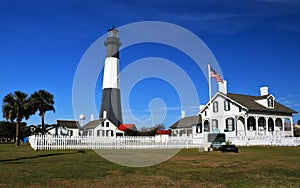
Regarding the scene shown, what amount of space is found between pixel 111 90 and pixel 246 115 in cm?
2512

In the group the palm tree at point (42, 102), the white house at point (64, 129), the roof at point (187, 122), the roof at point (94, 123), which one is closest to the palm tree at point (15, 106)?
the palm tree at point (42, 102)

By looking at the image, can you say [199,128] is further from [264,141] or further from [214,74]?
[214,74]

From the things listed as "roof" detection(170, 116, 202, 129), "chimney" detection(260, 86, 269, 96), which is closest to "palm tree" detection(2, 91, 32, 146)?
"roof" detection(170, 116, 202, 129)

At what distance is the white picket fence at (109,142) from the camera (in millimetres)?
24734

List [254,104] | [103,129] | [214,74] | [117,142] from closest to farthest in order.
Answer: [214,74] < [117,142] < [254,104] < [103,129]

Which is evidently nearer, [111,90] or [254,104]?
[254,104]

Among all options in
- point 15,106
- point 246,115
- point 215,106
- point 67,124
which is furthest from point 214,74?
point 67,124

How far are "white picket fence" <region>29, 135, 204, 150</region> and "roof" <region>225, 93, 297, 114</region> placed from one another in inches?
413

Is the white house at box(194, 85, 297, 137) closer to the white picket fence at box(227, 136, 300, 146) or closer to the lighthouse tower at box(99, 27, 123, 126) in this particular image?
the white picket fence at box(227, 136, 300, 146)

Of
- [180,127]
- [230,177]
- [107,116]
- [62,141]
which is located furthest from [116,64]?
[230,177]

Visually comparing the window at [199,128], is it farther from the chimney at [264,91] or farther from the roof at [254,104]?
the chimney at [264,91]

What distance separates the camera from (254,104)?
39094 millimetres

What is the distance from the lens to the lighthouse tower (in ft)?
175

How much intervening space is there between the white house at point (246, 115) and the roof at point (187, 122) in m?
3.27
